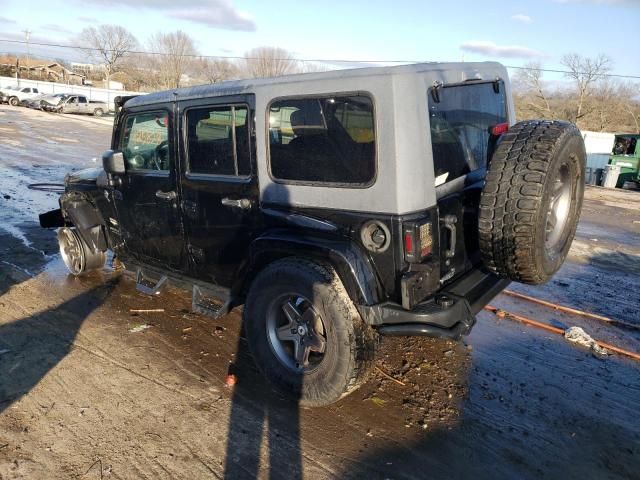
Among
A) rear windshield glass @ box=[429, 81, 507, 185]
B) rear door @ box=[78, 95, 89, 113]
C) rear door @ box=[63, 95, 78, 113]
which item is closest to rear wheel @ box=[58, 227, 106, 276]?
rear windshield glass @ box=[429, 81, 507, 185]

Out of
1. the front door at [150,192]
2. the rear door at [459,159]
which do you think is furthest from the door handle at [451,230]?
the front door at [150,192]

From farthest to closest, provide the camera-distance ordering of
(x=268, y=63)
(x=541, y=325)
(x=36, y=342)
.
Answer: (x=268, y=63), (x=541, y=325), (x=36, y=342)

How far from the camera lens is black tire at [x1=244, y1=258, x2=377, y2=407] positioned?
2.95m

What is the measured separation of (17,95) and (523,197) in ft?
143

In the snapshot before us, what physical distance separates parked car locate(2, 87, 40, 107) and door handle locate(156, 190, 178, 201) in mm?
39882

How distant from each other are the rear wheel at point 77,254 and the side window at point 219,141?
2315 millimetres

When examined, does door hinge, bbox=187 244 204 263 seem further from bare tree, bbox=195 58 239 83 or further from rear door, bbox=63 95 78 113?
bare tree, bbox=195 58 239 83

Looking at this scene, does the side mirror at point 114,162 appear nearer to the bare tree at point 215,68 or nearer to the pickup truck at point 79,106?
the pickup truck at point 79,106

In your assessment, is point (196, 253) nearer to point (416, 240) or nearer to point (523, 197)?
point (416, 240)

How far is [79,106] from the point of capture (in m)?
34.1

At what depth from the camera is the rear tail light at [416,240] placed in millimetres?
2777

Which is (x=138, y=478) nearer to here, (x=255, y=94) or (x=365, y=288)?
(x=365, y=288)

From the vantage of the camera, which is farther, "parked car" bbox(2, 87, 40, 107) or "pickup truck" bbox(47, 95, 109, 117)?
"parked car" bbox(2, 87, 40, 107)

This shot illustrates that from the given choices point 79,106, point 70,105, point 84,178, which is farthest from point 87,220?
point 79,106
